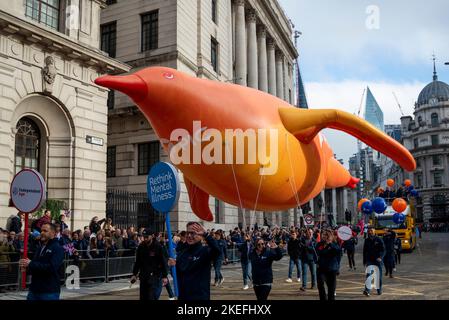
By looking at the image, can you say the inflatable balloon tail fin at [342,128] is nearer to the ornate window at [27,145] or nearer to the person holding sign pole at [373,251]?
the person holding sign pole at [373,251]

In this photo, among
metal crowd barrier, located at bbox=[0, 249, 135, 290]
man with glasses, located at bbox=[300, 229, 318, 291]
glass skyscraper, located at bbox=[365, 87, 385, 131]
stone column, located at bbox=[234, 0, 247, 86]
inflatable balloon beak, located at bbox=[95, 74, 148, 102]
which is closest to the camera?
inflatable balloon beak, located at bbox=[95, 74, 148, 102]

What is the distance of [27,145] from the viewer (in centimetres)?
1767

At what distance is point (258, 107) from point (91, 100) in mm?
14060

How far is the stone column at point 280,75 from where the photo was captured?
156 ft

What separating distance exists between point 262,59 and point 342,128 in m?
36.5

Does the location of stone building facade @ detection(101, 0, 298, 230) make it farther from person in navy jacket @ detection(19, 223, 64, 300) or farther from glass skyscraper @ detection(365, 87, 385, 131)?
glass skyscraper @ detection(365, 87, 385, 131)

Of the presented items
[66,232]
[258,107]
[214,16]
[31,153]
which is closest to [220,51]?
[214,16]

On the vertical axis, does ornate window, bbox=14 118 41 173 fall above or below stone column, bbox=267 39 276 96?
below

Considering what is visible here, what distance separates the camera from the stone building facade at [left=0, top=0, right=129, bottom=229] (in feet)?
52.3

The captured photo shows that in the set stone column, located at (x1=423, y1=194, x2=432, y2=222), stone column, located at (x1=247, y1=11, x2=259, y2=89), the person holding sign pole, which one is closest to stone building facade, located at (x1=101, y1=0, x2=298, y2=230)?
stone column, located at (x1=247, y1=11, x2=259, y2=89)

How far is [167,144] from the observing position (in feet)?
22.0

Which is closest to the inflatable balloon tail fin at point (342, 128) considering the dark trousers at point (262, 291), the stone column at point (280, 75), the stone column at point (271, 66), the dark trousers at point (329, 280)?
the dark trousers at point (262, 291)

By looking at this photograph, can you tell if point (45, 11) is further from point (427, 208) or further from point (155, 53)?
point (427, 208)

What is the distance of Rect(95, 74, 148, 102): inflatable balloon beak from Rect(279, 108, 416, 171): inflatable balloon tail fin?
2.08m
